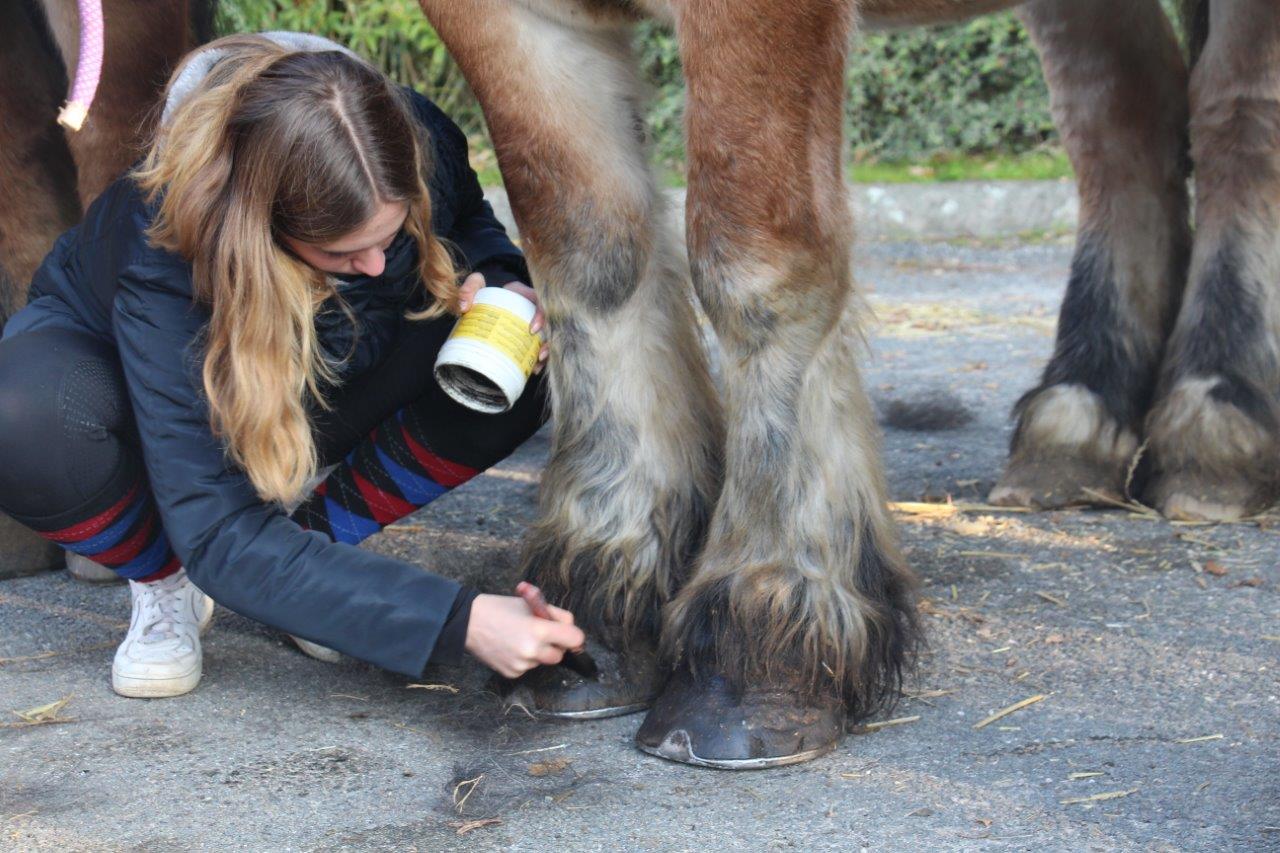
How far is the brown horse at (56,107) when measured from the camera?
2.80 metres

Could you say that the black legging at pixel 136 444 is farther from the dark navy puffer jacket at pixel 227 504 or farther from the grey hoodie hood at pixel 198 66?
the grey hoodie hood at pixel 198 66

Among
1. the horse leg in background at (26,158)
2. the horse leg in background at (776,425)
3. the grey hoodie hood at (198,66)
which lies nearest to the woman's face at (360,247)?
the grey hoodie hood at (198,66)

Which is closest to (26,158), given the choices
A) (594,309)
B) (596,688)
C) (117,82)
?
(117,82)

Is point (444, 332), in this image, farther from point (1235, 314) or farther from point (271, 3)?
point (271, 3)

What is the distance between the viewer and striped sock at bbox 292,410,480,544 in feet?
8.55

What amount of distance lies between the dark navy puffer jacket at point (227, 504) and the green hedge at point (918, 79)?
20.2 feet

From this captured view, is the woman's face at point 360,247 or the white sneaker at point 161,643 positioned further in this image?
the white sneaker at point 161,643

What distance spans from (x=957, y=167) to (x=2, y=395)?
22.4ft

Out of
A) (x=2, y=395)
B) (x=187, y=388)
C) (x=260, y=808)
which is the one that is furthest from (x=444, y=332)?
(x=260, y=808)

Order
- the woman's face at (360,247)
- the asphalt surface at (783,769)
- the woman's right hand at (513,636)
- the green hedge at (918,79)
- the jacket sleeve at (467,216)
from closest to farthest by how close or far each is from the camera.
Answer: the asphalt surface at (783,769) < the woman's right hand at (513,636) < the woman's face at (360,247) < the jacket sleeve at (467,216) < the green hedge at (918,79)

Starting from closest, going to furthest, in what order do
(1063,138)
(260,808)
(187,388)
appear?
1. (260,808)
2. (187,388)
3. (1063,138)

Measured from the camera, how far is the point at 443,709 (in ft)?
7.69

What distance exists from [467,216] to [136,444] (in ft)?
2.42

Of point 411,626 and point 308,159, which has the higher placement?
point 308,159
